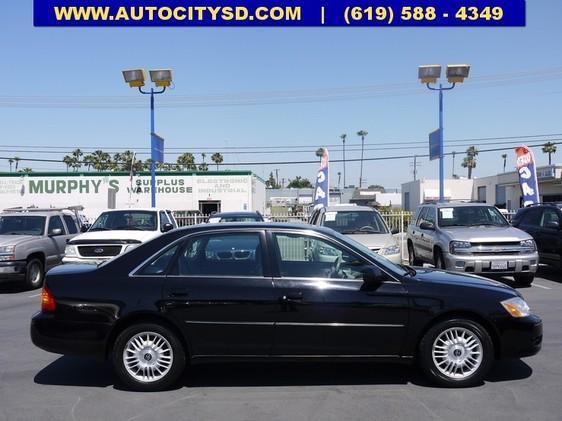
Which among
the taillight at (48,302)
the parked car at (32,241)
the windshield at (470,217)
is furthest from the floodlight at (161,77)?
the taillight at (48,302)

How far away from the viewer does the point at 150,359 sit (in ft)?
17.4

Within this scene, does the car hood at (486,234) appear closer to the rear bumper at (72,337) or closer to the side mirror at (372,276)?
the side mirror at (372,276)

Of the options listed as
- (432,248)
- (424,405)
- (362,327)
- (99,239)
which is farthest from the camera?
(432,248)

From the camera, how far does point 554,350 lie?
6641 millimetres

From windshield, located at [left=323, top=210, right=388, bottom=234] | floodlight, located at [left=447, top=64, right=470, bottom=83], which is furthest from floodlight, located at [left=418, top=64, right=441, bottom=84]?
windshield, located at [left=323, top=210, right=388, bottom=234]

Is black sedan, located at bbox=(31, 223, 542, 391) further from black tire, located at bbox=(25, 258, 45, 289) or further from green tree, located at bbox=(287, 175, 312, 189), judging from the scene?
green tree, located at bbox=(287, 175, 312, 189)

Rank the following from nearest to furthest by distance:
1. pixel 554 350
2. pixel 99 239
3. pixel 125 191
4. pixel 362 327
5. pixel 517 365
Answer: pixel 362 327 → pixel 517 365 → pixel 554 350 → pixel 99 239 → pixel 125 191

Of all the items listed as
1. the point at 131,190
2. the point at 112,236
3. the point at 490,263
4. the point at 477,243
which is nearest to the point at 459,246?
the point at 477,243

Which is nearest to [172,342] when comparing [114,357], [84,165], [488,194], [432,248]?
[114,357]

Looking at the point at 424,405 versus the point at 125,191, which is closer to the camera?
the point at 424,405

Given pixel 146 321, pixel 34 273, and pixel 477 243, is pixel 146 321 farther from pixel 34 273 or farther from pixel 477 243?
pixel 34 273

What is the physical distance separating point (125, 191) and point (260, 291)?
39105 mm

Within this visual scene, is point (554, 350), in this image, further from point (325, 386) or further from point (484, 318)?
point (325, 386)

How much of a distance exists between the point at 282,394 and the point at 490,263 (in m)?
7.18
